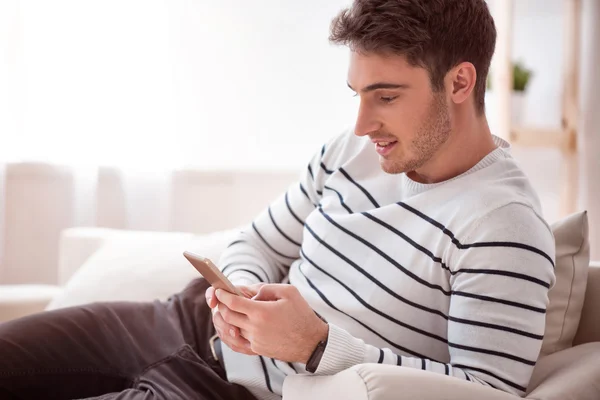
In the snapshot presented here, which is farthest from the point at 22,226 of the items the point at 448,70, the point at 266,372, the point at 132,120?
the point at 448,70

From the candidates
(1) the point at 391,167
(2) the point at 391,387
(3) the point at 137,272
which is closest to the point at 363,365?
(2) the point at 391,387

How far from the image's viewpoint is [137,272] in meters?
1.65

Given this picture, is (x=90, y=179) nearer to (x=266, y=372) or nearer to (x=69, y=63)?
(x=69, y=63)

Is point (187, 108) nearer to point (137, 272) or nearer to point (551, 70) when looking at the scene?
point (137, 272)

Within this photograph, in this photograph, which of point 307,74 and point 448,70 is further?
point 307,74

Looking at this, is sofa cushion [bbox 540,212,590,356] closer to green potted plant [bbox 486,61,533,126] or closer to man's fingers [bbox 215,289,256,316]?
man's fingers [bbox 215,289,256,316]

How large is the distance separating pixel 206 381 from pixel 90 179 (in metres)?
1.56

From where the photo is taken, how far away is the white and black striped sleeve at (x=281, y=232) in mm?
1382

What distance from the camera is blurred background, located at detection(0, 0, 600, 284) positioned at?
253 cm

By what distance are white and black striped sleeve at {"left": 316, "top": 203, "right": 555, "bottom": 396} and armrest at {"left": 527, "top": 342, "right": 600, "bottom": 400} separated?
0.04 metres

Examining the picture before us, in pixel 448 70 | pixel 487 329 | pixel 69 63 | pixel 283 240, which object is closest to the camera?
pixel 487 329

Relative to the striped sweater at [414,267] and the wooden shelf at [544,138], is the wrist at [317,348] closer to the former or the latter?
the striped sweater at [414,267]

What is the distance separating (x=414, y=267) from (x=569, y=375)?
268mm

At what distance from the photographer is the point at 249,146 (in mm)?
2641
